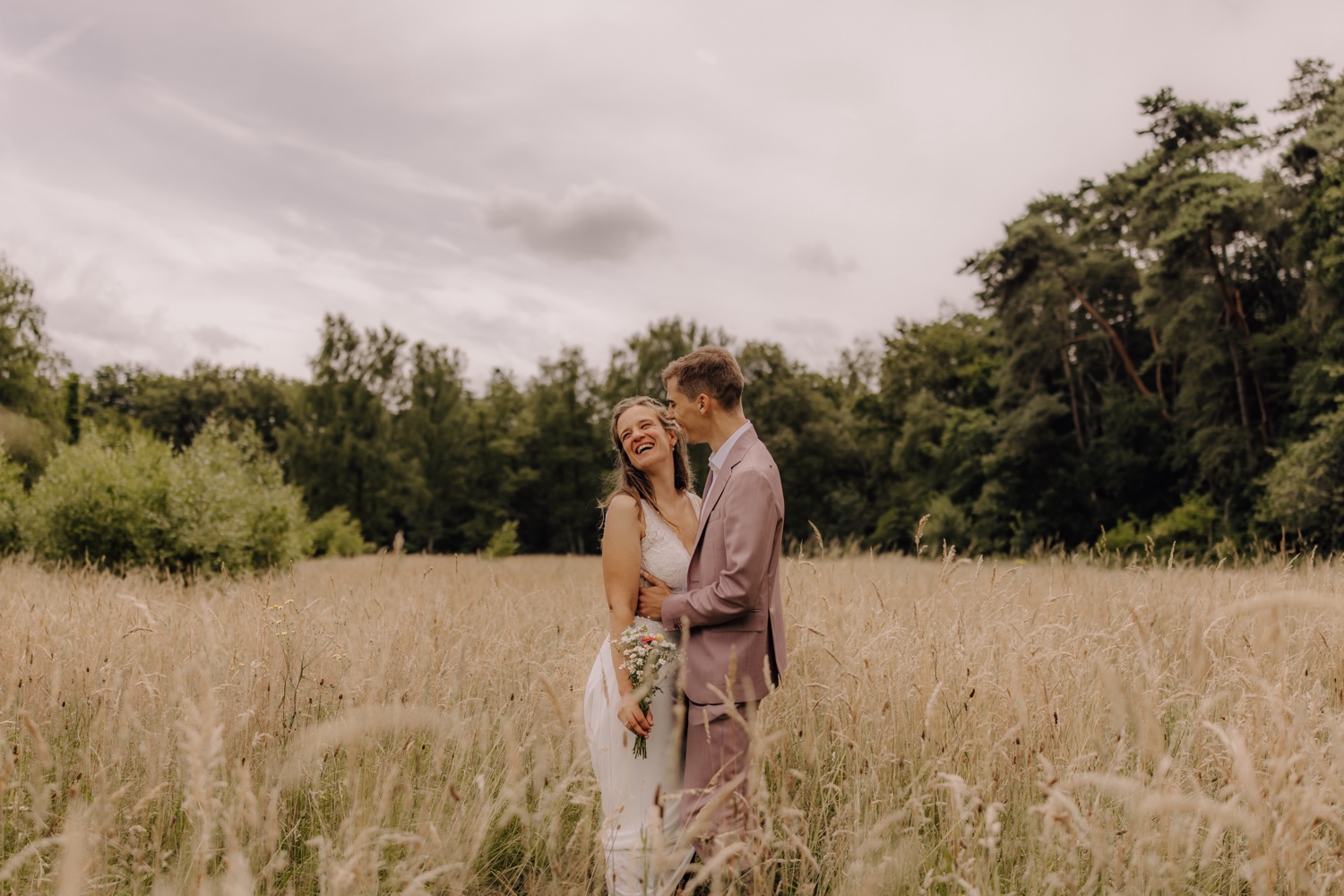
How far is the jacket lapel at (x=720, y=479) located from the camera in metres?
3.02

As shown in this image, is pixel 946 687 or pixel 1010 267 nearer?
pixel 946 687

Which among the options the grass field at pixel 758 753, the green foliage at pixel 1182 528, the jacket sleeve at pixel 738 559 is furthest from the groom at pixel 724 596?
the green foliage at pixel 1182 528

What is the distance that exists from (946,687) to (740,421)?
153cm

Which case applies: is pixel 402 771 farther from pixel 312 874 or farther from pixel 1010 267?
pixel 1010 267

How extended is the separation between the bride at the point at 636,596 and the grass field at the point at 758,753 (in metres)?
0.21

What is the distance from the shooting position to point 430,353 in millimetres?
41406

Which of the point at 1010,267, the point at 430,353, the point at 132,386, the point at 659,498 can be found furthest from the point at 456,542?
the point at 659,498

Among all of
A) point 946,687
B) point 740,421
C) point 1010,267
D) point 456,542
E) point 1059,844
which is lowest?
point 456,542

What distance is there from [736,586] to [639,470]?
873 millimetres

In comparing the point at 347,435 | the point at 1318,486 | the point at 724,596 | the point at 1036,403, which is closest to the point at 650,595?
the point at 724,596

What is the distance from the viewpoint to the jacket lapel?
3.02 m

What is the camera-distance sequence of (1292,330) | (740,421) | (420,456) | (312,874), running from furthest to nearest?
(420,456), (1292,330), (740,421), (312,874)

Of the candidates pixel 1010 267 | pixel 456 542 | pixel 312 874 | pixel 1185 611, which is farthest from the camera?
pixel 456 542

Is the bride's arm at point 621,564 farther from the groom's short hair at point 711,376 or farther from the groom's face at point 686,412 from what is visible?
the groom's short hair at point 711,376
